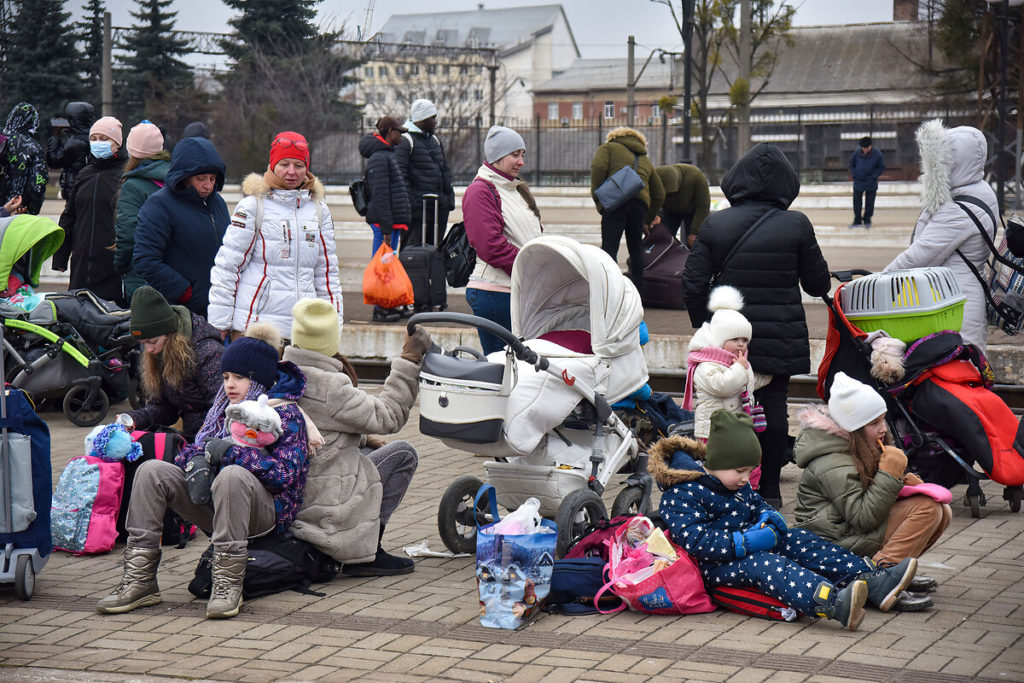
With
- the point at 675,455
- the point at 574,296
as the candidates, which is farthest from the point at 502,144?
the point at 675,455

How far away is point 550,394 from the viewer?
5.96 m

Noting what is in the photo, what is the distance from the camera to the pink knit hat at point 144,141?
28.9 ft

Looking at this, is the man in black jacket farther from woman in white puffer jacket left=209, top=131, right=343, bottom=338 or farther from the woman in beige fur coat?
Answer: the woman in beige fur coat

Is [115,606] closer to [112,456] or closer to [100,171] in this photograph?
[112,456]

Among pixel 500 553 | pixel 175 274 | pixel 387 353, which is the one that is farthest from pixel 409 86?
pixel 500 553

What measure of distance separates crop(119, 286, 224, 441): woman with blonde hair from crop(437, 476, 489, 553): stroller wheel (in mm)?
1331

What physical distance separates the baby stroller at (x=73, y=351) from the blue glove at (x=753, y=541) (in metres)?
5.70

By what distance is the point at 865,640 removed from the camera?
4922 millimetres

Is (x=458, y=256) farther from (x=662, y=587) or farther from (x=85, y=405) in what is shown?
(x=662, y=587)

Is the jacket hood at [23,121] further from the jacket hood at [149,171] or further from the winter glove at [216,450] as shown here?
the winter glove at [216,450]

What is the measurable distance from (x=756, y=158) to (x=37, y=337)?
18.0 feet

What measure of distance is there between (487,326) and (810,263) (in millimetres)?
2126

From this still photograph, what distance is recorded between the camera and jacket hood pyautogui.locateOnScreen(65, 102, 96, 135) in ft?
37.0

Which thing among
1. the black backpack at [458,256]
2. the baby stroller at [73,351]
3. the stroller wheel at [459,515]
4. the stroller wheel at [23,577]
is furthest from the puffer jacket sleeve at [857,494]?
the baby stroller at [73,351]
